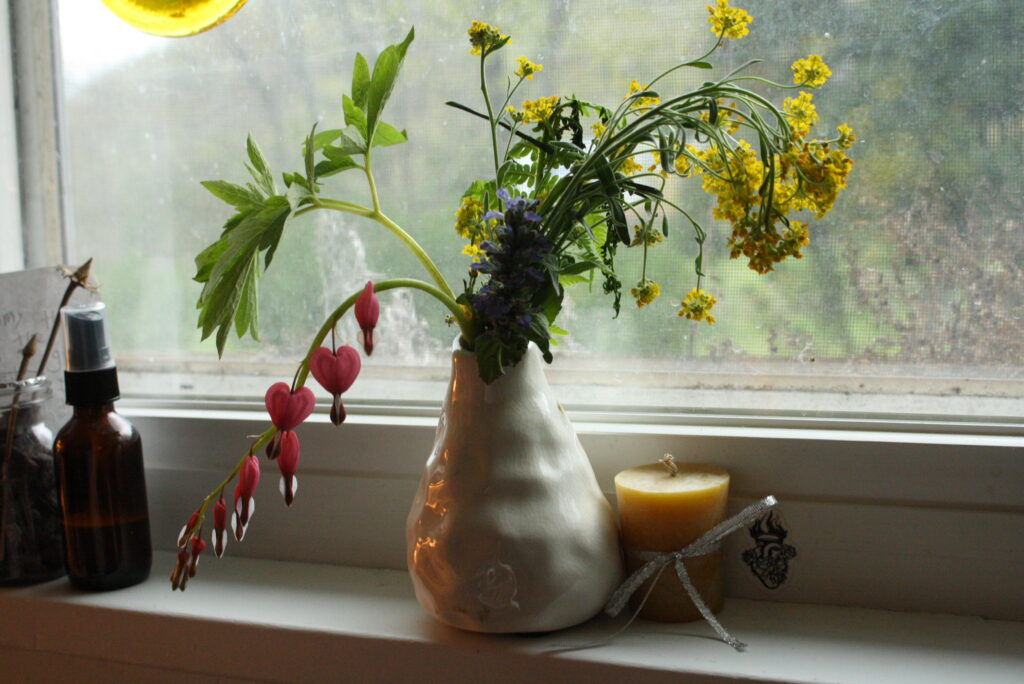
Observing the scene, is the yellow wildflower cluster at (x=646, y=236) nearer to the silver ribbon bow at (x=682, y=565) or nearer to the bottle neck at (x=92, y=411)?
the silver ribbon bow at (x=682, y=565)

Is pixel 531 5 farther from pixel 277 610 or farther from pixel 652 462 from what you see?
pixel 277 610

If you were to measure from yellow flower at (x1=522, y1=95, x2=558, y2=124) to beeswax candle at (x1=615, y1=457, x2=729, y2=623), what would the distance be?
272 millimetres

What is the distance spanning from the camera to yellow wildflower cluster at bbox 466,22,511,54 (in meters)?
0.60

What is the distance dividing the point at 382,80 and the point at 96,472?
40 centimetres

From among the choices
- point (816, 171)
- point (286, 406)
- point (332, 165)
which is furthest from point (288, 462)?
point (816, 171)

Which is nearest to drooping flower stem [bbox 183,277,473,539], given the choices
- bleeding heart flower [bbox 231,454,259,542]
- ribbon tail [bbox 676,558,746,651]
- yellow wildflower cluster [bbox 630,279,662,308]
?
bleeding heart flower [bbox 231,454,259,542]

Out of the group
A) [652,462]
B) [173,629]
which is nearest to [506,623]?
[652,462]

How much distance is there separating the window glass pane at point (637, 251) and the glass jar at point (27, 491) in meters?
0.16

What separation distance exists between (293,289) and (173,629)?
0.32 m

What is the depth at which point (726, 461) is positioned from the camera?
2.31ft

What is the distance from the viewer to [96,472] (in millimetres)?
730

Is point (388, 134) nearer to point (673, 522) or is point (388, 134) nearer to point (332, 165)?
point (332, 165)

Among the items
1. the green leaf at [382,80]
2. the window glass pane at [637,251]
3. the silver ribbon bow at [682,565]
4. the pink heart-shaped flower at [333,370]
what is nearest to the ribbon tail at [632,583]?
the silver ribbon bow at [682,565]

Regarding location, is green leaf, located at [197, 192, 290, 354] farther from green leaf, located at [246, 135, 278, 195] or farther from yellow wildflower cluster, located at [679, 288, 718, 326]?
yellow wildflower cluster, located at [679, 288, 718, 326]
